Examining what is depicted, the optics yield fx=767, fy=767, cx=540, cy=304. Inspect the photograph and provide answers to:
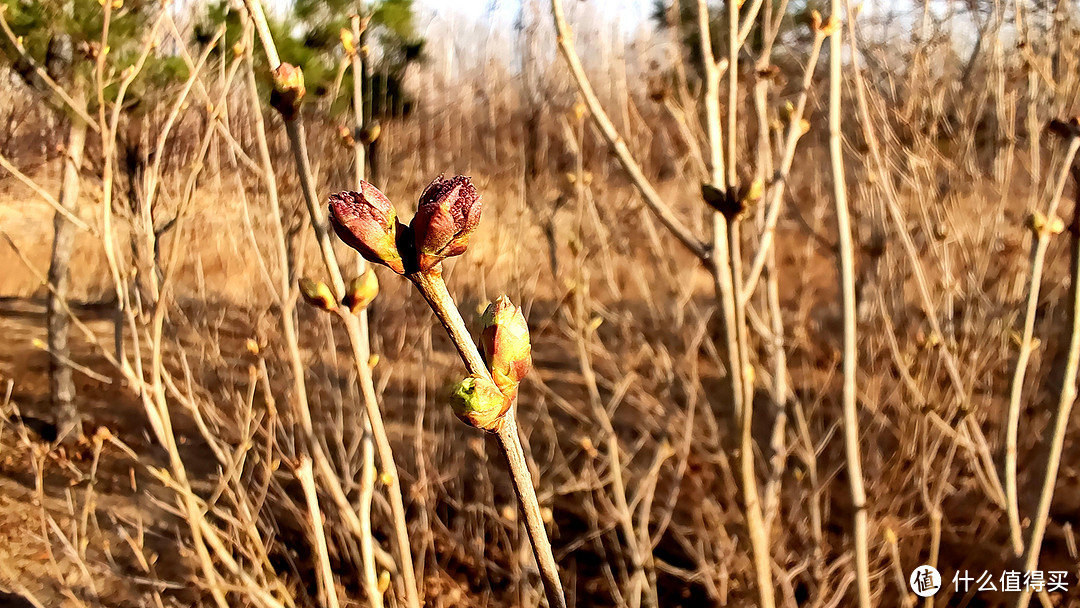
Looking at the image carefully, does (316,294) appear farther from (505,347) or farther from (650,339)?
(650,339)

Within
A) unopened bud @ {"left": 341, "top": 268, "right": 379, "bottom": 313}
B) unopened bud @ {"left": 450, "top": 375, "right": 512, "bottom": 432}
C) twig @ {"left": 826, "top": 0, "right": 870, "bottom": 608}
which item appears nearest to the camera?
unopened bud @ {"left": 450, "top": 375, "right": 512, "bottom": 432}

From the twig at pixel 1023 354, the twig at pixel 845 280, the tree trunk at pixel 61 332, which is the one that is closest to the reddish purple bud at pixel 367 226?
the twig at pixel 845 280

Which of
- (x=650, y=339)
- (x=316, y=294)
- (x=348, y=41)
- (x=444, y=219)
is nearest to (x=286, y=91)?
(x=316, y=294)

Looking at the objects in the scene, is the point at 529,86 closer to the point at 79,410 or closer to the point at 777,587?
the point at 777,587

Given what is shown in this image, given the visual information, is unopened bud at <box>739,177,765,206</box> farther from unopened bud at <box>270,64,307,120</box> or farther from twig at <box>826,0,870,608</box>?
unopened bud at <box>270,64,307,120</box>

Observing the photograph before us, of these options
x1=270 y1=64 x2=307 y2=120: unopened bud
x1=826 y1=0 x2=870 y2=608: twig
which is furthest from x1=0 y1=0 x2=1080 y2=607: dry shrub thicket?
x1=270 y1=64 x2=307 y2=120: unopened bud

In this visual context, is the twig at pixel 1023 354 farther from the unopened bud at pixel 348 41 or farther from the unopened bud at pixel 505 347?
the unopened bud at pixel 348 41
